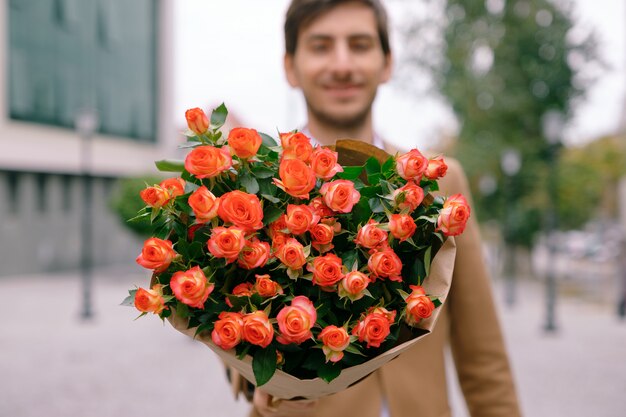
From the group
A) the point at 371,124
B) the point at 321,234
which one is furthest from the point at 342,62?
the point at 321,234

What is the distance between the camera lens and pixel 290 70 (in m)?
2.01

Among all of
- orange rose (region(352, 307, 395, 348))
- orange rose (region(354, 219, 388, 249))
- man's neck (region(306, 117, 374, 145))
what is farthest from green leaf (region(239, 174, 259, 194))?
man's neck (region(306, 117, 374, 145))

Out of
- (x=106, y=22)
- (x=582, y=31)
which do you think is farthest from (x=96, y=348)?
(x=106, y=22)

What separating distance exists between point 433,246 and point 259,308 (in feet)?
1.31

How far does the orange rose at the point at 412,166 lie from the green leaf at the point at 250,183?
0.29 m

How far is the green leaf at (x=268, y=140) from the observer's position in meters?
1.38

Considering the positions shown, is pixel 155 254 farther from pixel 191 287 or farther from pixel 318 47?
pixel 318 47

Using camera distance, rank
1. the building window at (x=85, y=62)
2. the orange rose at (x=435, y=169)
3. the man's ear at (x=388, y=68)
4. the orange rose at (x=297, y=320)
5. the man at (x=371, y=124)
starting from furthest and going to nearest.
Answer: the building window at (x=85, y=62) < the man's ear at (x=388, y=68) < the man at (x=371, y=124) < the orange rose at (x=435, y=169) < the orange rose at (x=297, y=320)

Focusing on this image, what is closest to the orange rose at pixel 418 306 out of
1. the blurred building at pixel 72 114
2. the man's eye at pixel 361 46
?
the man's eye at pixel 361 46

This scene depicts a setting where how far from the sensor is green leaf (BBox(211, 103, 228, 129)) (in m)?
1.38

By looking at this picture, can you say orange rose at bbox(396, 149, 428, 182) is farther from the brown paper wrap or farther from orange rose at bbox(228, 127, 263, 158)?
orange rose at bbox(228, 127, 263, 158)

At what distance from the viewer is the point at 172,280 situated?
1197 millimetres

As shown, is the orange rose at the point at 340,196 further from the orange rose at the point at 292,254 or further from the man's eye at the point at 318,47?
the man's eye at the point at 318,47

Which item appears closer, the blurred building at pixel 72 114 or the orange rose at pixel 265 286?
the orange rose at pixel 265 286
